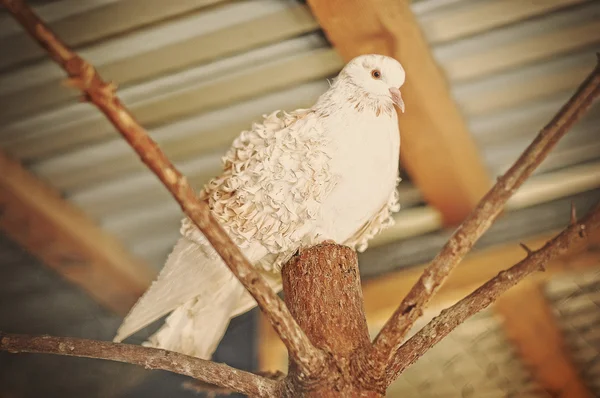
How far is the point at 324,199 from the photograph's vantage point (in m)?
1.17

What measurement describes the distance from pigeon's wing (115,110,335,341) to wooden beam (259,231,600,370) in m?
0.93

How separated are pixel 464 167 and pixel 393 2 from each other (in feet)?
1.99

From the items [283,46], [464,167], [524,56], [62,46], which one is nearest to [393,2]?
[283,46]

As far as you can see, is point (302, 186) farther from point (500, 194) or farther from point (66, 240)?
point (66, 240)

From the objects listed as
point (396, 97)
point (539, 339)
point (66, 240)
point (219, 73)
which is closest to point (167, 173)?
point (396, 97)

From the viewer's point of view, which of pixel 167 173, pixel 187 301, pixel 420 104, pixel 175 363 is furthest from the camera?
pixel 420 104

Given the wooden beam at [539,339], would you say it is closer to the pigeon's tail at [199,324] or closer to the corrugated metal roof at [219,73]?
the corrugated metal roof at [219,73]

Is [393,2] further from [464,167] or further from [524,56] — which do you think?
[464,167]

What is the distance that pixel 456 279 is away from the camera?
6.85 ft

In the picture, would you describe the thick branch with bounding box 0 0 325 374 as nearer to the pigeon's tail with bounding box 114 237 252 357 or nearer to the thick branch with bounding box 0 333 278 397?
the thick branch with bounding box 0 333 278 397

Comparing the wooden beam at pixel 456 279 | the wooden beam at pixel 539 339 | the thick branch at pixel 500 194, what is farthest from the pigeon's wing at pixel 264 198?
the wooden beam at pixel 539 339

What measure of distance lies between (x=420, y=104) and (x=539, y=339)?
42.4 inches

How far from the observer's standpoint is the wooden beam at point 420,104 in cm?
141

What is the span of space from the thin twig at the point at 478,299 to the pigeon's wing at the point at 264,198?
288mm
